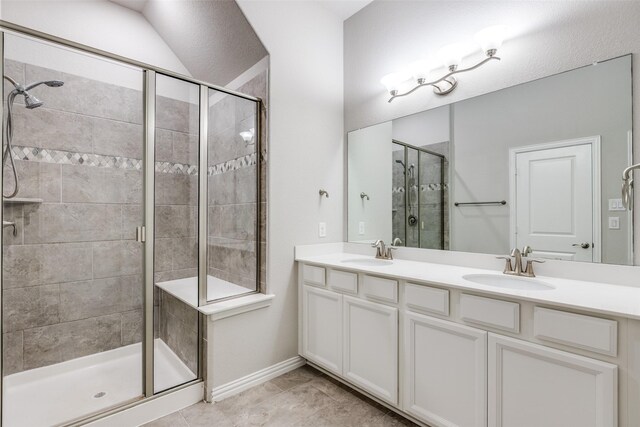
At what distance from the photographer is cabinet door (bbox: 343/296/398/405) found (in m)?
1.72

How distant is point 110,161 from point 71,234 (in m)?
0.60

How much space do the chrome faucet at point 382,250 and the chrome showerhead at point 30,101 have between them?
2.55m

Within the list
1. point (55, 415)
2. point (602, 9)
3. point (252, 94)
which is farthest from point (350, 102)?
point (55, 415)

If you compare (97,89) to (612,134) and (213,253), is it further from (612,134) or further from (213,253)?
(612,134)

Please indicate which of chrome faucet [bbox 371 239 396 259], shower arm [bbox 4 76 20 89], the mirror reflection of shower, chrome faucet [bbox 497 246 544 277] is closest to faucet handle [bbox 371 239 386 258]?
chrome faucet [bbox 371 239 396 259]

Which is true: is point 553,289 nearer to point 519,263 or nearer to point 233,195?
point 519,263

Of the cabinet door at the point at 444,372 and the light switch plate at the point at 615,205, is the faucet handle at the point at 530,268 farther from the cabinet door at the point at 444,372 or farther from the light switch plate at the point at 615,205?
the cabinet door at the point at 444,372

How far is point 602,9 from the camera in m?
1.48

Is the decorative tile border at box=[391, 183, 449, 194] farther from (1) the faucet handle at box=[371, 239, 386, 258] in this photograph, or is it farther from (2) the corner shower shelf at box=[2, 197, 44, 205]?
(2) the corner shower shelf at box=[2, 197, 44, 205]

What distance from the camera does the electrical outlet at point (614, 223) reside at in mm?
1416

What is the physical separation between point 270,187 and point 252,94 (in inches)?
30.5

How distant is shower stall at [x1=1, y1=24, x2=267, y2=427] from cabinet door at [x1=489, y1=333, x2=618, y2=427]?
5.25ft

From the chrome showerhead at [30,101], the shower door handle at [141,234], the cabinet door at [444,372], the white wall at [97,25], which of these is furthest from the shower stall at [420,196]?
the chrome showerhead at [30,101]

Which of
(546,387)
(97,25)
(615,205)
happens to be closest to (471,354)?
(546,387)
